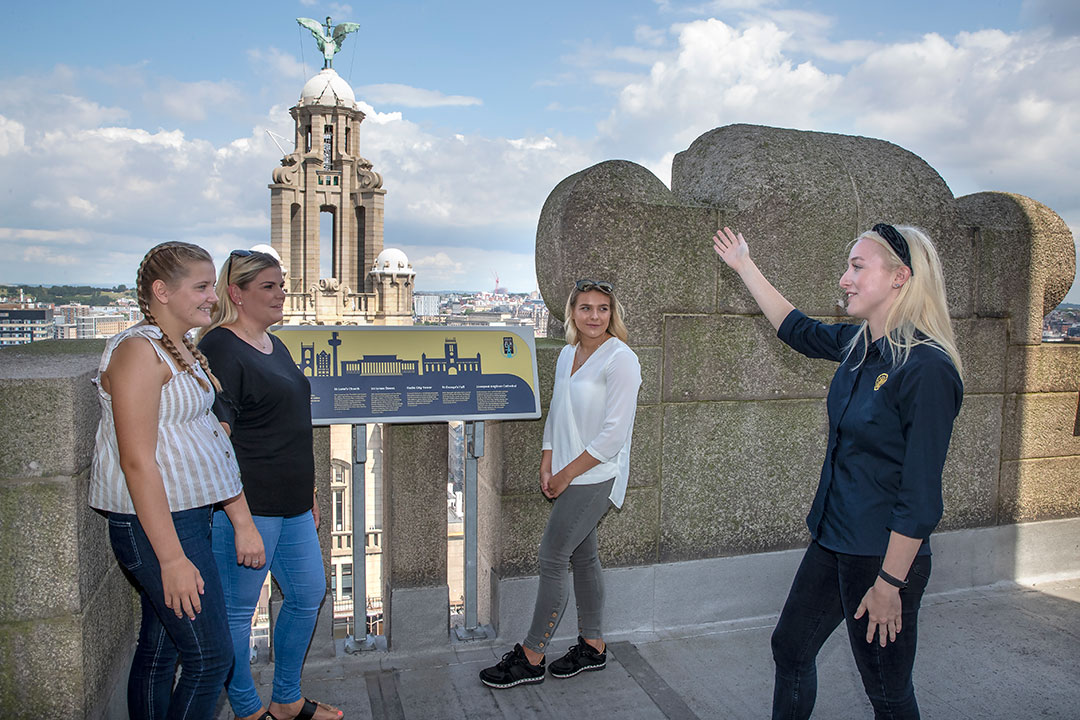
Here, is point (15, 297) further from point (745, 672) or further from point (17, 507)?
point (745, 672)

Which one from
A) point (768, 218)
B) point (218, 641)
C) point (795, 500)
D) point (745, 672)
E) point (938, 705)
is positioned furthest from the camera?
point (795, 500)

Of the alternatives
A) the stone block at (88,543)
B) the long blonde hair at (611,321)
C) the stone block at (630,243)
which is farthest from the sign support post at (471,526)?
the stone block at (88,543)

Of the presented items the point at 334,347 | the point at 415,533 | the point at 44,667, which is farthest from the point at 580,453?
the point at 44,667

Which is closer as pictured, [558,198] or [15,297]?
[558,198]

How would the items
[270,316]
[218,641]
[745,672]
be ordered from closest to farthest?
[218,641], [270,316], [745,672]

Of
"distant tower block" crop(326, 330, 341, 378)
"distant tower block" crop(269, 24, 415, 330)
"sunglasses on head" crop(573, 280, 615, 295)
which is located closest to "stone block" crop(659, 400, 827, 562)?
"sunglasses on head" crop(573, 280, 615, 295)

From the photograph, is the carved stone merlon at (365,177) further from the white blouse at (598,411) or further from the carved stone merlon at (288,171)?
the white blouse at (598,411)

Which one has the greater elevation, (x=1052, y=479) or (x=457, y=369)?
(x=457, y=369)

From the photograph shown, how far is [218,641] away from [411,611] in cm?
144

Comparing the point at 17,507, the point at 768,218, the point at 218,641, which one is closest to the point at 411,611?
the point at 218,641

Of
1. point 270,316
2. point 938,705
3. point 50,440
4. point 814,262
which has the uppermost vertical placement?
point 814,262

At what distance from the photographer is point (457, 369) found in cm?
352

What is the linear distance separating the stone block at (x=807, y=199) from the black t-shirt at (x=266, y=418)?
2198 mm

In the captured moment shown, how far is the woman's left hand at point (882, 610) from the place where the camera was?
2.22 metres
